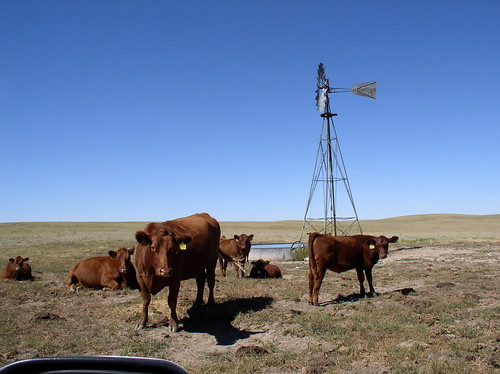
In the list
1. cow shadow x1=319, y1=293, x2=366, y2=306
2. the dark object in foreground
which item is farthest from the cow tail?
the dark object in foreground

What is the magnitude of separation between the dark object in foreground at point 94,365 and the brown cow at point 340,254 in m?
8.70

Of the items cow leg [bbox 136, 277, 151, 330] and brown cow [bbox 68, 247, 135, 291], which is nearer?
cow leg [bbox 136, 277, 151, 330]

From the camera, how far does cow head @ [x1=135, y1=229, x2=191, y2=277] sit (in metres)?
8.18

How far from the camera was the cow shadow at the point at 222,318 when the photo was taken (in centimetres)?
833

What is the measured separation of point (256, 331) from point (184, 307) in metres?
2.77

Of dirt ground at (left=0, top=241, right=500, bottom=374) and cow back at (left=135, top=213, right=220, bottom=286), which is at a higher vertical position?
cow back at (left=135, top=213, right=220, bottom=286)

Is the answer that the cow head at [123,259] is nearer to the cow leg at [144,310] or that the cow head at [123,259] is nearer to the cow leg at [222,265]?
the cow leg at [144,310]

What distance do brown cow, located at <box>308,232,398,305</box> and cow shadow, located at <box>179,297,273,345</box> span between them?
129 cm

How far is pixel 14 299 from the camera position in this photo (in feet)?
38.6

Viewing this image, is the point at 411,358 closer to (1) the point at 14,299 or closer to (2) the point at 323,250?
(2) the point at 323,250

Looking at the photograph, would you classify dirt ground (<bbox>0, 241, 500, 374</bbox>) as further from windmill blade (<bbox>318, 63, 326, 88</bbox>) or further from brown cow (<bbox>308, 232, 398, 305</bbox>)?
windmill blade (<bbox>318, 63, 326, 88</bbox>)

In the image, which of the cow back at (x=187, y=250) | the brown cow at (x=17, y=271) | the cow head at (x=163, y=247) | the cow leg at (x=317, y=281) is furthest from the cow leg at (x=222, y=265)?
the cow head at (x=163, y=247)

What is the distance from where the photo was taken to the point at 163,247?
8336mm

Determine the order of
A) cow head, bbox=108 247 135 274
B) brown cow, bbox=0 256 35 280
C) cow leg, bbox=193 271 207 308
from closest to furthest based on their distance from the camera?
1. cow leg, bbox=193 271 207 308
2. cow head, bbox=108 247 135 274
3. brown cow, bbox=0 256 35 280
